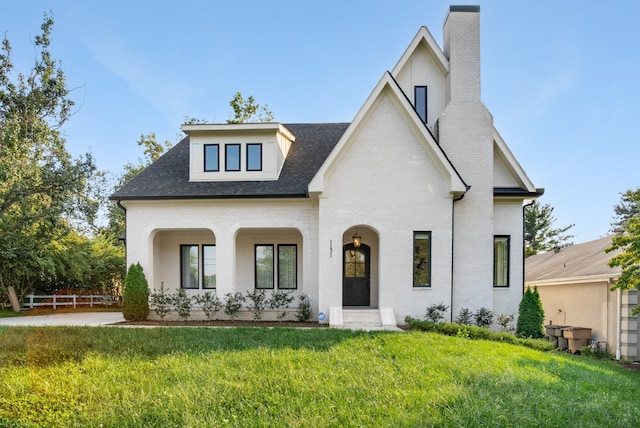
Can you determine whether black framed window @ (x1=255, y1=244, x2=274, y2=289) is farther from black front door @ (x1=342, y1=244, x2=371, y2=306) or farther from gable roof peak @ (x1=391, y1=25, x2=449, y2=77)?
gable roof peak @ (x1=391, y1=25, x2=449, y2=77)

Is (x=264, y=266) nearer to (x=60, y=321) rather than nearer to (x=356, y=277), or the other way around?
(x=356, y=277)

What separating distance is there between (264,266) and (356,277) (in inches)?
139

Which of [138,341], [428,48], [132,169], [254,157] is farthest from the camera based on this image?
[132,169]

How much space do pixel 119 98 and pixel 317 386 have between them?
13.9 meters

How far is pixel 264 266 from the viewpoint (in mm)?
16375

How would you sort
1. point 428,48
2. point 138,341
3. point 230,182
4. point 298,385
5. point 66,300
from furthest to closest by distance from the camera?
point 66,300
point 230,182
point 428,48
point 138,341
point 298,385

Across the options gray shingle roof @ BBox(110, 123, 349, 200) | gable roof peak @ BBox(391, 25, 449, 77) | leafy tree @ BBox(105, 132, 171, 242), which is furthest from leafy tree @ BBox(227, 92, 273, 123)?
gable roof peak @ BBox(391, 25, 449, 77)

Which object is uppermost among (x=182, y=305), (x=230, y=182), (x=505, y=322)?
(x=230, y=182)

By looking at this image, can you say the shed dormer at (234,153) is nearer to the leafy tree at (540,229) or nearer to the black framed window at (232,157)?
the black framed window at (232,157)

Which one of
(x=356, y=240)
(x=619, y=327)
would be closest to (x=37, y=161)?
(x=356, y=240)

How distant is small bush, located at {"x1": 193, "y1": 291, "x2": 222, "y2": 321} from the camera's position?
47.7 feet

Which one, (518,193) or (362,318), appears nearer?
(362,318)

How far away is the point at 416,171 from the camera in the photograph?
44.9 ft

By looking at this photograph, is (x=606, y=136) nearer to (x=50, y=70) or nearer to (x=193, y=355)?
(x=193, y=355)
